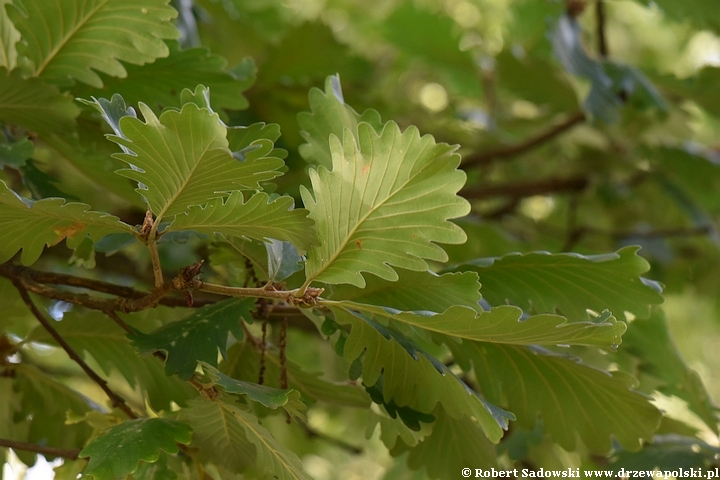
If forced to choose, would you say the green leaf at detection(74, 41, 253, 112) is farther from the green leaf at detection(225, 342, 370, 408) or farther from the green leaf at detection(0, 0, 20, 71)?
the green leaf at detection(225, 342, 370, 408)

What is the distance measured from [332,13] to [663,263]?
4.11ft

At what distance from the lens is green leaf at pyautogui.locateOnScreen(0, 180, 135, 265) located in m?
0.53

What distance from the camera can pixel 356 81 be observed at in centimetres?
162

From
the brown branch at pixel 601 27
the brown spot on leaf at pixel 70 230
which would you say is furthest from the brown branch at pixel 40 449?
the brown branch at pixel 601 27

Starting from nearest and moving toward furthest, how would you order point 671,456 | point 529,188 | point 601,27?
1. point 671,456
2. point 601,27
3. point 529,188

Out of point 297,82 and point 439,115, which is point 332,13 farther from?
point 297,82

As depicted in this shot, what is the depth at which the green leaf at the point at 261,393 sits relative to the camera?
1.84ft

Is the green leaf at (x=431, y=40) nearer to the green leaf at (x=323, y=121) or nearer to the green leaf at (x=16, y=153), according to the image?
the green leaf at (x=323, y=121)

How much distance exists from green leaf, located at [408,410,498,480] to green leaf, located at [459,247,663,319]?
138mm

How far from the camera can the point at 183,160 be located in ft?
1.70

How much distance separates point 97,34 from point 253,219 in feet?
1.01

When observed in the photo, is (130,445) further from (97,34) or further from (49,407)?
(97,34)

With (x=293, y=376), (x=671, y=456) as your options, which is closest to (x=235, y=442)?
(x=293, y=376)

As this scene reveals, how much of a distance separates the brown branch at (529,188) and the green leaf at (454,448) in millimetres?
662
